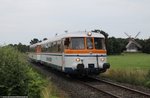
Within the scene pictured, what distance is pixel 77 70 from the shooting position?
2169cm

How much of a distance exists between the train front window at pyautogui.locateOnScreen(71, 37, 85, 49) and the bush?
10.3 metres

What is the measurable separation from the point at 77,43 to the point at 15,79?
1151 cm

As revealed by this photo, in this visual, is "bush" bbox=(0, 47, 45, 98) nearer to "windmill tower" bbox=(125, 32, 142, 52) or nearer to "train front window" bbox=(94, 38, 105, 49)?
"train front window" bbox=(94, 38, 105, 49)

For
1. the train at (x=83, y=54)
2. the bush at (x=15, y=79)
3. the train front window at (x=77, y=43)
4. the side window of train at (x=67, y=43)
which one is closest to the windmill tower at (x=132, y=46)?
the train at (x=83, y=54)

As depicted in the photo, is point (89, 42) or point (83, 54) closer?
point (83, 54)

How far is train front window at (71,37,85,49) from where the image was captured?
73.0 ft

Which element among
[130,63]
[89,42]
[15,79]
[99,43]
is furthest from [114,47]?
[15,79]

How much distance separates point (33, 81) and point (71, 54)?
997 cm

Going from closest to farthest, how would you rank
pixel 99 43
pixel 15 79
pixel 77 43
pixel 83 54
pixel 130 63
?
pixel 15 79
pixel 83 54
pixel 77 43
pixel 99 43
pixel 130 63

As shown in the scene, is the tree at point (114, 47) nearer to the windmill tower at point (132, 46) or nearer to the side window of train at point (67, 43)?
the windmill tower at point (132, 46)

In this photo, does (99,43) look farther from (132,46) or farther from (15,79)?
(132,46)

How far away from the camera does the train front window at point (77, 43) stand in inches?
876

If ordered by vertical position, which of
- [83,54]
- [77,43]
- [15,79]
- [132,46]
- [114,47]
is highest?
[132,46]

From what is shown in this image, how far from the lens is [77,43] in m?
22.4
